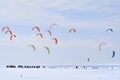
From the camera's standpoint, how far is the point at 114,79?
56.2 m

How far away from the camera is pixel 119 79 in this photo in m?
55.6

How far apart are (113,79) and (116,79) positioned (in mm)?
407

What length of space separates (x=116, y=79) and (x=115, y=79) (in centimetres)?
12

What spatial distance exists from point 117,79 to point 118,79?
0.30 m

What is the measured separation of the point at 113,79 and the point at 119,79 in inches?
34.5

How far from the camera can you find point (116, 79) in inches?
2215

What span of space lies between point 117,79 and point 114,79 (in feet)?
1.56

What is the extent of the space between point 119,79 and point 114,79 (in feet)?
2.86

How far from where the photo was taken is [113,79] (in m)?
56.1

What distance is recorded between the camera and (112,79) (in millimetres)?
56000

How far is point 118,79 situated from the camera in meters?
55.6

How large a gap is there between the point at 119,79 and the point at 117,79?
40cm

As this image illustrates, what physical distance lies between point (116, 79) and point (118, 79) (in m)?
0.65
